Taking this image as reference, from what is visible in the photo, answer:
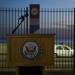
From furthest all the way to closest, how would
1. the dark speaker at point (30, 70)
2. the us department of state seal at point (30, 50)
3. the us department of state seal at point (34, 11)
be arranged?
the us department of state seal at point (34, 11) → the dark speaker at point (30, 70) → the us department of state seal at point (30, 50)

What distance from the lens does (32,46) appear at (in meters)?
2.25

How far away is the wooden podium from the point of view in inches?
88.6

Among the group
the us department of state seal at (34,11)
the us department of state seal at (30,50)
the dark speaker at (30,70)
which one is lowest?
the dark speaker at (30,70)

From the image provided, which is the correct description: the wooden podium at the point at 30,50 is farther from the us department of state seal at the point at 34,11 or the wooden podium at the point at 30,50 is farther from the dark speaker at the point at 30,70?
the us department of state seal at the point at 34,11

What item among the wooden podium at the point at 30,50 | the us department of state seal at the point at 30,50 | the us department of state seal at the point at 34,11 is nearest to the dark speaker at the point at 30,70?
the wooden podium at the point at 30,50

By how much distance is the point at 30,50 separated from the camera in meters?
2.25

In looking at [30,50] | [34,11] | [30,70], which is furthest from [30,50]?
[34,11]

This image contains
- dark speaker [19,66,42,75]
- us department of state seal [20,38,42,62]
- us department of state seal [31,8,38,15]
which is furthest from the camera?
us department of state seal [31,8,38,15]

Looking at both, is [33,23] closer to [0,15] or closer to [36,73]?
[36,73]

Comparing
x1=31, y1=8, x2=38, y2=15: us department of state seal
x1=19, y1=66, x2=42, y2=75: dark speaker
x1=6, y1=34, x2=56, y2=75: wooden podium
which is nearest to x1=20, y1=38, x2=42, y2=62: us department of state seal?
x1=6, y1=34, x2=56, y2=75: wooden podium

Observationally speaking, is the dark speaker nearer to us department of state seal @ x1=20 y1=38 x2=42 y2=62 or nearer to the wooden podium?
the wooden podium

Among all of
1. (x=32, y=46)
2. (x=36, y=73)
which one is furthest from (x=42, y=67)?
(x=32, y=46)

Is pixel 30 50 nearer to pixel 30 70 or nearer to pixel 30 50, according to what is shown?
pixel 30 50

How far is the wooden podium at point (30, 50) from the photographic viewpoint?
225 centimetres
